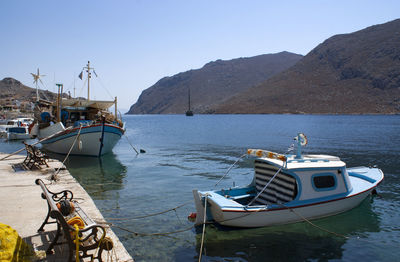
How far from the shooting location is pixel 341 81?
148 meters

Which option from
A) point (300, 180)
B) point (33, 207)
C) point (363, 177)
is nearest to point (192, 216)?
point (300, 180)

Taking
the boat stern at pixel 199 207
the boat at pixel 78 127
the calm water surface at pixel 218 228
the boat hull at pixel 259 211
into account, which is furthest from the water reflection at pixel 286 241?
the boat at pixel 78 127

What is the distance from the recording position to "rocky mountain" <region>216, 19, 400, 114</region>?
132 meters

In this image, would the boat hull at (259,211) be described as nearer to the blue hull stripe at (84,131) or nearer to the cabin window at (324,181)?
the cabin window at (324,181)

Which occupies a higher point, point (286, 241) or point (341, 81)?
point (341, 81)

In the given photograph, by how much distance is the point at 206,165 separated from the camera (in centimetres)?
2302

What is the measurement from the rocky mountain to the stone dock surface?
134 metres

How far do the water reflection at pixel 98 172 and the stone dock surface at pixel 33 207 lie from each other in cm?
195

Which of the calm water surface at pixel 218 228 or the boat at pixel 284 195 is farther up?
the boat at pixel 284 195

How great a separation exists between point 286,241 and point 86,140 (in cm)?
1948

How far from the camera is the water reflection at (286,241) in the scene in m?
8.52

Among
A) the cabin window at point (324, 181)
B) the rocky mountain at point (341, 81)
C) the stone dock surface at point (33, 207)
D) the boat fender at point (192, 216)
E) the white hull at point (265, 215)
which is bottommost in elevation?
the boat fender at point (192, 216)

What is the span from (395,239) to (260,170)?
4.63 m

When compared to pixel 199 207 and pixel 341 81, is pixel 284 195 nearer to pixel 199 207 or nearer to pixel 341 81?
pixel 199 207
